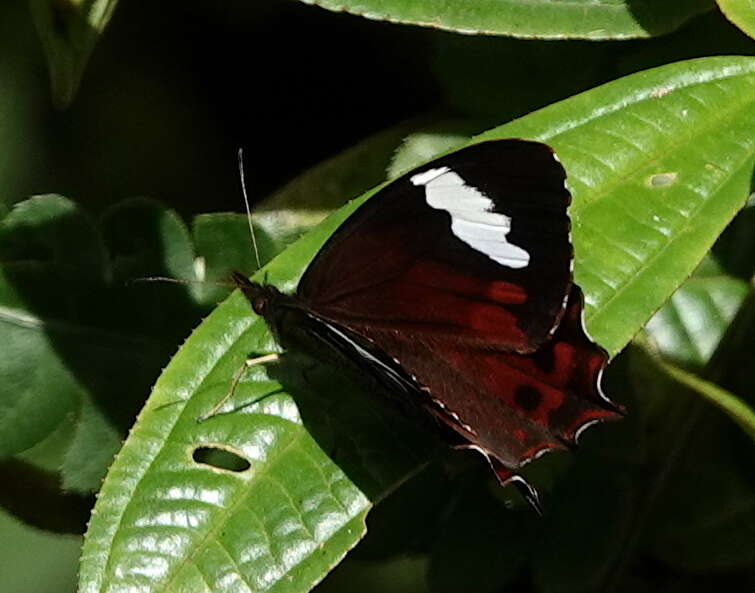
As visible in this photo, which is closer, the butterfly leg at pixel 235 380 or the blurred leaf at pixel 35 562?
the butterfly leg at pixel 235 380

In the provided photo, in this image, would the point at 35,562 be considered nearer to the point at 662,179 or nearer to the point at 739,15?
the point at 662,179

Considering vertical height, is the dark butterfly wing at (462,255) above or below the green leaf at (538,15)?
below

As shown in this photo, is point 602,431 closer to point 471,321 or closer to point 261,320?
point 471,321

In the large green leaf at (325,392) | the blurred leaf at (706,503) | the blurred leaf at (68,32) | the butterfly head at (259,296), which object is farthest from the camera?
the blurred leaf at (706,503)

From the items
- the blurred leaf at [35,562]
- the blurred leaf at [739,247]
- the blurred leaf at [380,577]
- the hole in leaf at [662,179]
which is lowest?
the blurred leaf at [35,562]

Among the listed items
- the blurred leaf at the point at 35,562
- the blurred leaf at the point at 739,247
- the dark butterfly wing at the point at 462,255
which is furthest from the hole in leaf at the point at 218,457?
the blurred leaf at the point at 35,562

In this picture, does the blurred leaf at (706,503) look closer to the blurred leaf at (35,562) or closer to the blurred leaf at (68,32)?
the blurred leaf at (68,32)

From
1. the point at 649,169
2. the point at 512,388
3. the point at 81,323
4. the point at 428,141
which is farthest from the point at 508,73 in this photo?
the point at 81,323

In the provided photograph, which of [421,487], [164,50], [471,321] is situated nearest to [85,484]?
[421,487]
